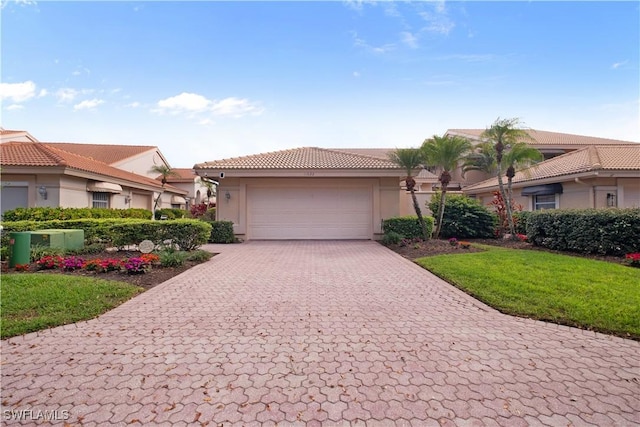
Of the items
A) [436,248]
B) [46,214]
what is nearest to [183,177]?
[46,214]

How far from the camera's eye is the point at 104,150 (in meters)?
29.2

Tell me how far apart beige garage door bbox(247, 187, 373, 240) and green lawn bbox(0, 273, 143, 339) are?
28.0 ft

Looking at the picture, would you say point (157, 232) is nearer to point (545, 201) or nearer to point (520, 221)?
point (520, 221)

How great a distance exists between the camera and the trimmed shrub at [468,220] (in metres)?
14.1

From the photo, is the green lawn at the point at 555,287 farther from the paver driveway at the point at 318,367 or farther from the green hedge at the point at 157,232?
the green hedge at the point at 157,232

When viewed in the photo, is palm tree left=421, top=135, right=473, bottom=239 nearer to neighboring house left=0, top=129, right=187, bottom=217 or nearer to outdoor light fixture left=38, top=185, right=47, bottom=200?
neighboring house left=0, top=129, right=187, bottom=217

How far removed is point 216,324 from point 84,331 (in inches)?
68.2

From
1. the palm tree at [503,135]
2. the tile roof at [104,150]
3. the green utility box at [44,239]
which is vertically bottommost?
the green utility box at [44,239]

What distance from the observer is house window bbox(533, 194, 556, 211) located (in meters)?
15.7

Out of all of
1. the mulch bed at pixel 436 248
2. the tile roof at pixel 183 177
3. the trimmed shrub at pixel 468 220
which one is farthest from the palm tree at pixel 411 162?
the tile roof at pixel 183 177

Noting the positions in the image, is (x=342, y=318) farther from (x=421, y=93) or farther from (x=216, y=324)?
(x=421, y=93)

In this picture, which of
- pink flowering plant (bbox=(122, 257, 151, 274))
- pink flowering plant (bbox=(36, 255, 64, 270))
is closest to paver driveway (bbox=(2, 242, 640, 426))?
pink flowering plant (bbox=(122, 257, 151, 274))

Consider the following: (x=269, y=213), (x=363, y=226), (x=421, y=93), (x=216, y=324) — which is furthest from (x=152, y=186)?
(x=216, y=324)

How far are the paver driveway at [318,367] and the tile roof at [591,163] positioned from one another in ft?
41.1
